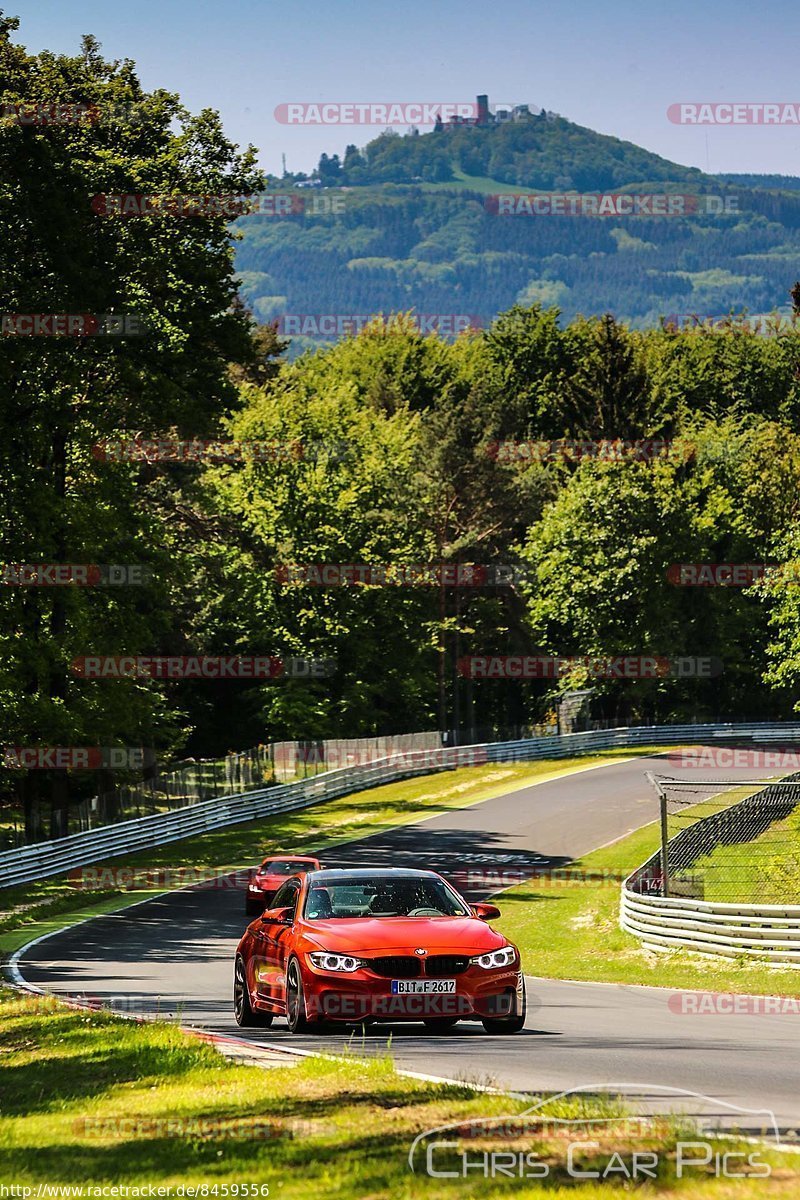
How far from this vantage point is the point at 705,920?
2452 cm

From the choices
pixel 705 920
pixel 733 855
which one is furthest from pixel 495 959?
pixel 733 855

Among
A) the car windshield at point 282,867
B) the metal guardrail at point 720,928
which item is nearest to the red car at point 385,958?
the metal guardrail at point 720,928

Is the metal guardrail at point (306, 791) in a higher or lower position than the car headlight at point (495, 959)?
lower

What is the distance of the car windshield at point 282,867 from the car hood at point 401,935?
15.9m

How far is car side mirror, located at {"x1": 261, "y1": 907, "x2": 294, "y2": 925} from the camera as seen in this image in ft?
46.1

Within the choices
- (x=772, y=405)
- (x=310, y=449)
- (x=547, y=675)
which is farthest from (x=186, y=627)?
(x=772, y=405)

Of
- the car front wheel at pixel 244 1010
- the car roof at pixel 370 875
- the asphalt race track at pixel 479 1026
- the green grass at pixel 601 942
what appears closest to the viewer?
the asphalt race track at pixel 479 1026

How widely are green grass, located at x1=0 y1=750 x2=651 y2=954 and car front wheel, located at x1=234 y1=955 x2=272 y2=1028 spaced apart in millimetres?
11962

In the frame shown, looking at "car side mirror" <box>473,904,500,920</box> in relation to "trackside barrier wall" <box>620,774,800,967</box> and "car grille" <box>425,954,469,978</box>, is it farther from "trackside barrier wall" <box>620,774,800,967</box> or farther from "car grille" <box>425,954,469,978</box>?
"trackside barrier wall" <box>620,774,800,967</box>

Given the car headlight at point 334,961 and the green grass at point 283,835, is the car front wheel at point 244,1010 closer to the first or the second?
the car headlight at point 334,961

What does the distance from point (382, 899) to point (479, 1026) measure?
6.19ft

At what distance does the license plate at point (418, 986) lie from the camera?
1281cm

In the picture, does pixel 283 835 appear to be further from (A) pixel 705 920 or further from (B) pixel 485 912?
(B) pixel 485 912

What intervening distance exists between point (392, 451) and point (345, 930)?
6622cm
